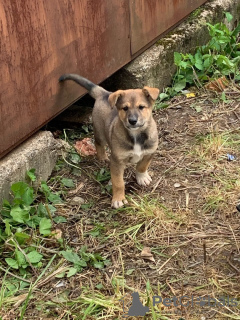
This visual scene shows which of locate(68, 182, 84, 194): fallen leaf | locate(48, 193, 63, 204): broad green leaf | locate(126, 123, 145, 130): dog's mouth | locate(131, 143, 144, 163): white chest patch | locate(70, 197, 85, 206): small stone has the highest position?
locate(126, 123, 145, 130): dog's mouth

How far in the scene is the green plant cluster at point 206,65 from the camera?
218 inches

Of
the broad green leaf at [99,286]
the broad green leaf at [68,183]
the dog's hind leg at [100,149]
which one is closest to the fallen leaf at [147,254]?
the broad green leaf at [99,286]

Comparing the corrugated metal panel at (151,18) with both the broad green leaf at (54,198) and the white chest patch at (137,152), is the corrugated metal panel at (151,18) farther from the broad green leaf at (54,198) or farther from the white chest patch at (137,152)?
the broad green leaf at (54,198)

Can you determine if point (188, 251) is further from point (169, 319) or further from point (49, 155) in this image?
point (49, 155)

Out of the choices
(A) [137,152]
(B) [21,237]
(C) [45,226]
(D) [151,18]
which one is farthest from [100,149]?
(D) [151,18]

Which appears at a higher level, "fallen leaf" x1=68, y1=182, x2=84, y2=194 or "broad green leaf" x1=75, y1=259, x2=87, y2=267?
"broad green leaf" x1=75, y1=259, x2=87, y2=267

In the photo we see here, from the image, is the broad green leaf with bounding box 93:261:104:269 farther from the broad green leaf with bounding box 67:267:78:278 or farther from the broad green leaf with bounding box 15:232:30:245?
the broad green leaf with bounding box 15:232:30:245

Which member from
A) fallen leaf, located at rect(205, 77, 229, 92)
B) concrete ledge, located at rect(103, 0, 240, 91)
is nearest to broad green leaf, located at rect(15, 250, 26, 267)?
concrete ledge, located at rect(103, 0, 240, 91)

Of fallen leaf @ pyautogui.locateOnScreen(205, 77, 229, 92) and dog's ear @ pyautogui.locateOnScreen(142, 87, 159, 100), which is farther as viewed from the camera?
fallen leaf @ pyautogui.locateOnScreen(205, 77, 229, 92)

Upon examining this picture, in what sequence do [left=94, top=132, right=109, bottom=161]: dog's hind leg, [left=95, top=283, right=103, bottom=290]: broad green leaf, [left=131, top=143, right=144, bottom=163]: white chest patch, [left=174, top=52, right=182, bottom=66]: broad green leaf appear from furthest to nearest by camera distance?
[left=174, top=52, right=182, bottom=66]: broad green leaf → [left=94, top=132, right=109, bottom=161]: dog's hind leg → [left=131, top=143, right=144, bottom=163]: white chest patch → [left=95, top=283, right=103, bottom=290]: broad green leaf

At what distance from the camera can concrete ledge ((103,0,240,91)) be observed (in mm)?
5250

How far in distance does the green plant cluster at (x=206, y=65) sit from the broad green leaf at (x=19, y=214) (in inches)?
96.3

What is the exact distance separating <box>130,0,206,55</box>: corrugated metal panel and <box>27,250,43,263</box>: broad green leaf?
107 inches

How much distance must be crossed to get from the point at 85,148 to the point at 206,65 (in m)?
1.96
